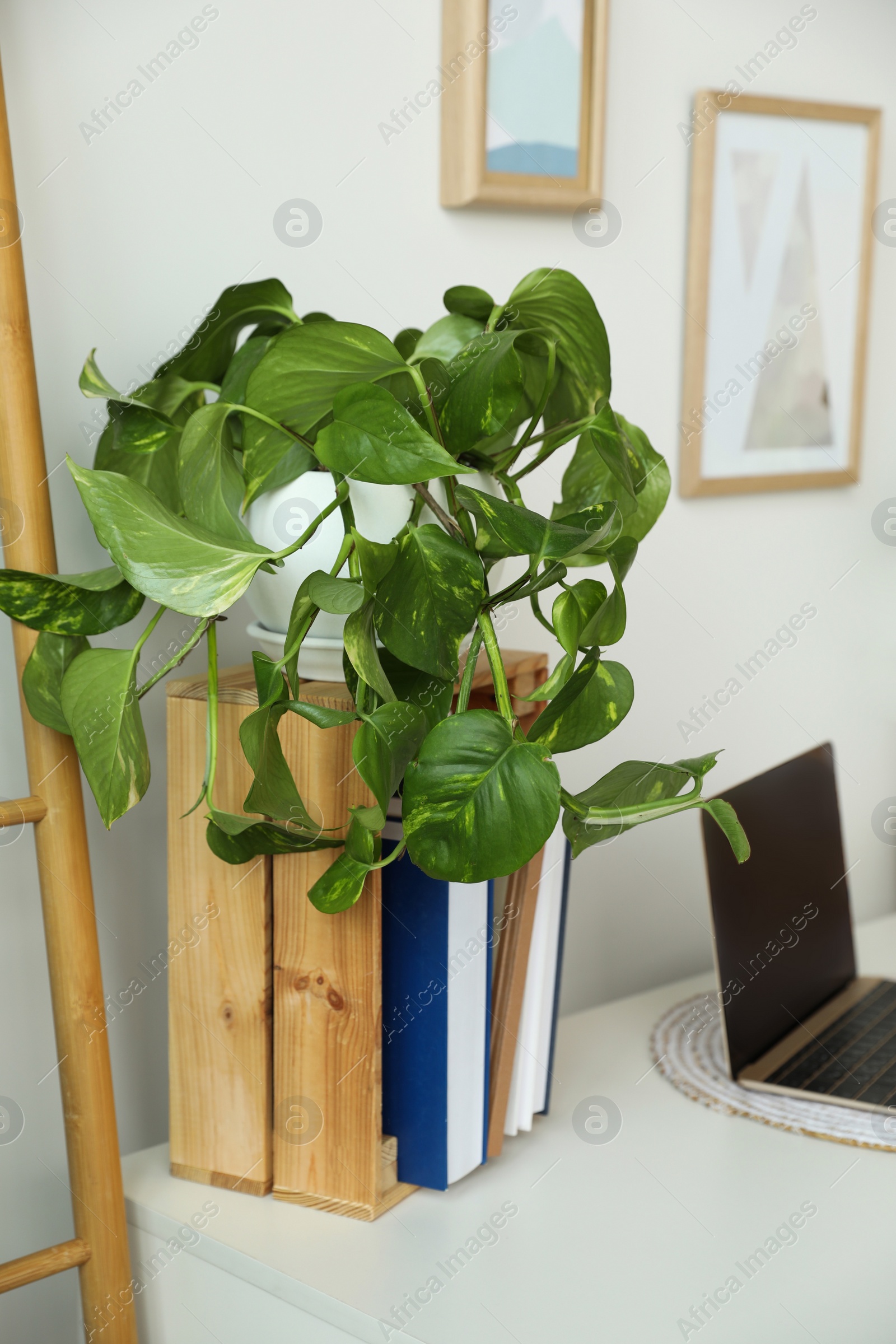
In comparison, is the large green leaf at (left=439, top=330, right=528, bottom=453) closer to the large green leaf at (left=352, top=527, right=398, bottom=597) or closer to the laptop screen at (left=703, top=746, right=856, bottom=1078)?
the large green leaf at (left=352, top=527, right=398, bottom=597)

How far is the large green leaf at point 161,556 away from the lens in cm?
57

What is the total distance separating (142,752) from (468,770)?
212 millimetres

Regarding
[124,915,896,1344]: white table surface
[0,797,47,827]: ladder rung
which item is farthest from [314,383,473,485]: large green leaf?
[124,915,896,1344]: white table surface

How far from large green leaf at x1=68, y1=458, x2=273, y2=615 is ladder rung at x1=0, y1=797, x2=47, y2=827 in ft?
0.88

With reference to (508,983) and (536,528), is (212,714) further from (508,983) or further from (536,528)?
(508,983)

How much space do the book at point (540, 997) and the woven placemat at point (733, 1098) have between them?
0.55 feet

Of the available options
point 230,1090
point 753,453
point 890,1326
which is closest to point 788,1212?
point 890,1326

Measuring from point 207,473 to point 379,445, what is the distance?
0.15m

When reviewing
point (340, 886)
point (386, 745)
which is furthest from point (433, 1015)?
point (386, 745)

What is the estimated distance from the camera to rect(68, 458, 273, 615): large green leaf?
57 cm

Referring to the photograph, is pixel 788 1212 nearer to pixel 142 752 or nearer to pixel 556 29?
pixel 142 752

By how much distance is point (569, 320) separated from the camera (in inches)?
28.4

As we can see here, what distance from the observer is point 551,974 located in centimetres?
92

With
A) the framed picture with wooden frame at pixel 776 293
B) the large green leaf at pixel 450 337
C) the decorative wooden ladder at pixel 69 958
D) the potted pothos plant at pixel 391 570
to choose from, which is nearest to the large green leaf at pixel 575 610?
the potted pothos plant at pixel 391 570
